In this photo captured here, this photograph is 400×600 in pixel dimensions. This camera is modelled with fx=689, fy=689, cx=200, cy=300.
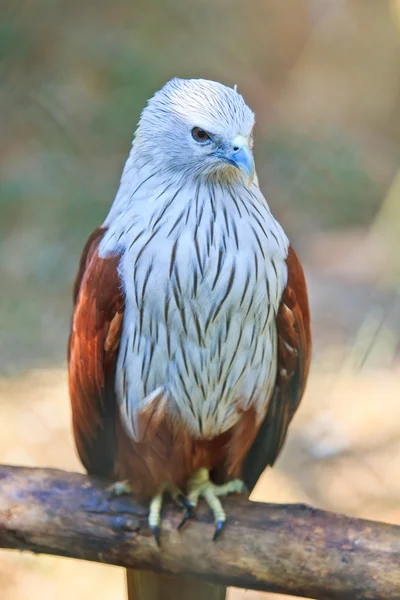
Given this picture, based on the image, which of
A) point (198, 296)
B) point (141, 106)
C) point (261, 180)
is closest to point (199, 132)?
point (198, 296)

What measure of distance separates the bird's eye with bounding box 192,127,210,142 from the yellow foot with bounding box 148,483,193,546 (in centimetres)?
76

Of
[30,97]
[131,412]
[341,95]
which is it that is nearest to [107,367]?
[131,412]

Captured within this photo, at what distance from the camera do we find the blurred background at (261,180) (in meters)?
2.27

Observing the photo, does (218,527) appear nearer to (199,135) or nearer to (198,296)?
(198,296)

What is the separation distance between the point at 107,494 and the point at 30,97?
4.56 feet

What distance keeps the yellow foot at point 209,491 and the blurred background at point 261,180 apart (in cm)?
90

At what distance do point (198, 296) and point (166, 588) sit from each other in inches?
29.1

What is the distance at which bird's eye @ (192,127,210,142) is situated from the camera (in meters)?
1.19

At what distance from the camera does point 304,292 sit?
4.73 ft

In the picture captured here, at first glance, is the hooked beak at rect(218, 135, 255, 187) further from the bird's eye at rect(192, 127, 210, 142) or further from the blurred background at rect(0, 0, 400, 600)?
the blurred background at rect(0, 0, 400, 600)

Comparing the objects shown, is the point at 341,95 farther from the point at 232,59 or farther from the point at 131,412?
the point at 131,412

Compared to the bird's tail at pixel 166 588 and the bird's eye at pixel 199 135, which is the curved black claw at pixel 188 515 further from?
the bird's eye at pixel 199 135

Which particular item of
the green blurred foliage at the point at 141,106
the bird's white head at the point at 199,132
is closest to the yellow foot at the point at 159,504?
the bird's white head at the point at 199,132

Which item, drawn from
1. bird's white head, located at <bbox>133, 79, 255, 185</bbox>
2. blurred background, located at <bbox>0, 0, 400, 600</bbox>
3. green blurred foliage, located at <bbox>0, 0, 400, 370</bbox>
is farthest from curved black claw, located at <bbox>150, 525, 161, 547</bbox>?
green blurred foliage, located at <bbox>0, 0, 400, 370</bbox>
